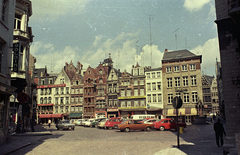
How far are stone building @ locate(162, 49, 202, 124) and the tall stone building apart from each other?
36.5m

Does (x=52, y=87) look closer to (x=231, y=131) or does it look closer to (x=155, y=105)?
(x=155, y=105)

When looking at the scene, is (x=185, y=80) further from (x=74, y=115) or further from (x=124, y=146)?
(x=124, y=146)

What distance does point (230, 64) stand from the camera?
1134 centimetres

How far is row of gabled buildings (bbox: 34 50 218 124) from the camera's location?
159ft

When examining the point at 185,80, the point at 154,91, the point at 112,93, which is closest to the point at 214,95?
the point at 185,80

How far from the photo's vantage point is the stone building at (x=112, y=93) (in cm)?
5672

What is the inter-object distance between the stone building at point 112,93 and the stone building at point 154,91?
8.50 metres

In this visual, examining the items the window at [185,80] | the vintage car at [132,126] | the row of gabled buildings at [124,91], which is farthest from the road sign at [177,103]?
the window at [185,80]

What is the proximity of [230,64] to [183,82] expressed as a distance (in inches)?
1533

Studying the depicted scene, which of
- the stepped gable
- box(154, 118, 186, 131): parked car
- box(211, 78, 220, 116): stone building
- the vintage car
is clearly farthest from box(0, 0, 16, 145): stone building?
box(211, 78, 220, 116): stone building

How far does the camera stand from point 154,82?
5241cm

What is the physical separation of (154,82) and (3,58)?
4124 centimetres

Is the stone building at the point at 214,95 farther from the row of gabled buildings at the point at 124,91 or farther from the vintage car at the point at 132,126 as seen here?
the vintage car at the point at 132,126

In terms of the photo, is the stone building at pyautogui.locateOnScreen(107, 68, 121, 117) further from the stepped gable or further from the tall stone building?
the tall stone building
